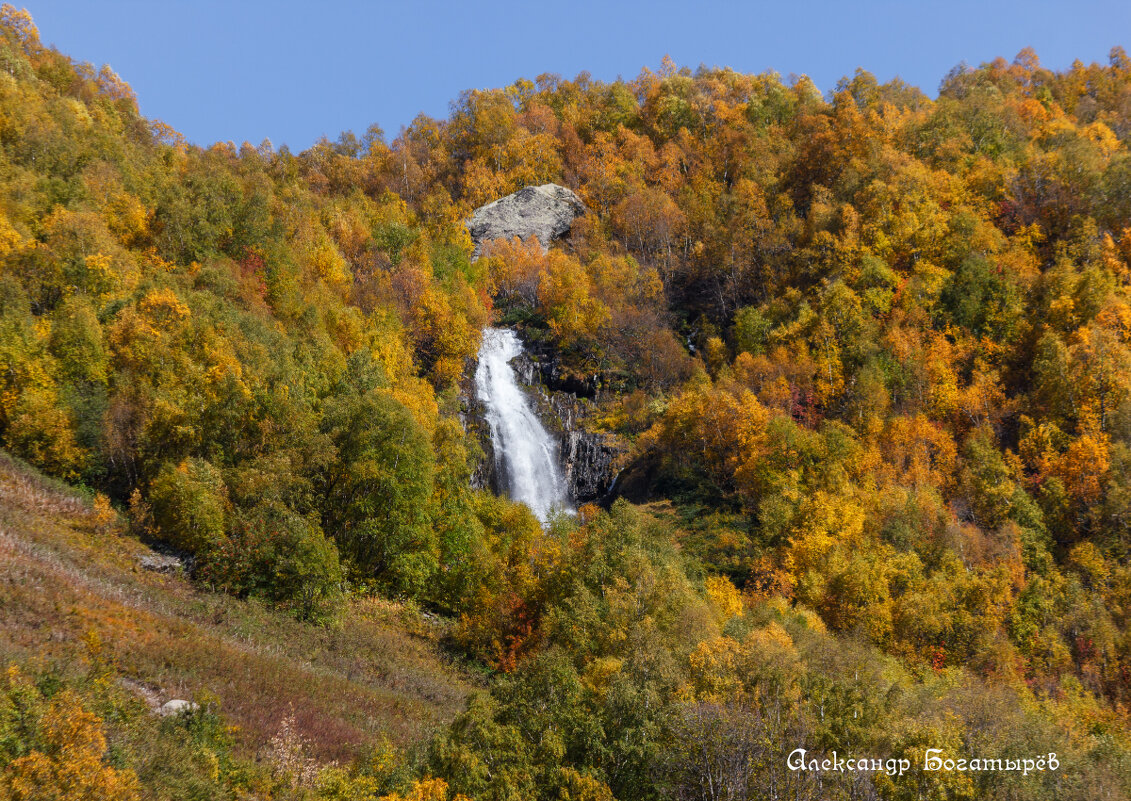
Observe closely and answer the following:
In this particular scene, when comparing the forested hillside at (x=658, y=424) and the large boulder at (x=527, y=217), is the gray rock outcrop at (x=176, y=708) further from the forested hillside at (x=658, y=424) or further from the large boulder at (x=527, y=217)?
the large boulder at (x=527, y=217)

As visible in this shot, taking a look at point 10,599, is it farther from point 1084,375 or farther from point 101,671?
point 1084,375

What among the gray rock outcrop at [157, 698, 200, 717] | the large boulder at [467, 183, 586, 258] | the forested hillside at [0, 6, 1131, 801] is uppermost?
the large boulder at [467, 183, 586, 258]

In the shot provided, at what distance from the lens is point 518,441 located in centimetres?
6994

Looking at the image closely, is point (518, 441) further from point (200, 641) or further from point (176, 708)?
point (176, 708)

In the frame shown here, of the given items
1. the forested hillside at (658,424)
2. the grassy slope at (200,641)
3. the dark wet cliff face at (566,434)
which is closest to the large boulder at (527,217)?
the forested hillside at (658,424)

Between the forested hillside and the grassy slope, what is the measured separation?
992 millimetres

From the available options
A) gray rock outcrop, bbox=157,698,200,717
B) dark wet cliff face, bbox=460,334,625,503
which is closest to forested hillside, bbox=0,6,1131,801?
gray rock outcrop, bbox=157,698,200,717

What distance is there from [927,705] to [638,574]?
45.7 ft

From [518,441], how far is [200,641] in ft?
133

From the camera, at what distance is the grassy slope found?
27000mm

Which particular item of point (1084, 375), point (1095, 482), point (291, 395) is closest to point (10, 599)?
point (291, 395)

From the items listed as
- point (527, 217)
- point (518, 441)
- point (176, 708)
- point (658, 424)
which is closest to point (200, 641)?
point (176, 708)

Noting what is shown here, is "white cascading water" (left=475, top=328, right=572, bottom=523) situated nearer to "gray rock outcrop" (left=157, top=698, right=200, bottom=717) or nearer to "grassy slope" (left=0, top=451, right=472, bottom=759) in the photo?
"grassy slope" (left=0, top=451, right=472, bottom=759)

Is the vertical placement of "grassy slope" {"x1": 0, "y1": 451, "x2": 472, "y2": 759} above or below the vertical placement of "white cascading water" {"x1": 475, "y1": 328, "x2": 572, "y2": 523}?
below
